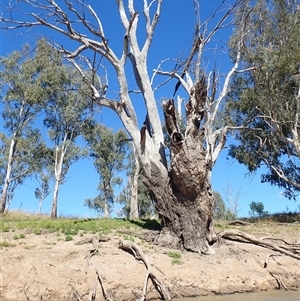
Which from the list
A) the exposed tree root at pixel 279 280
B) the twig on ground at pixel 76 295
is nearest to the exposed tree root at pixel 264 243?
the exposed tree root at pixel 279 280

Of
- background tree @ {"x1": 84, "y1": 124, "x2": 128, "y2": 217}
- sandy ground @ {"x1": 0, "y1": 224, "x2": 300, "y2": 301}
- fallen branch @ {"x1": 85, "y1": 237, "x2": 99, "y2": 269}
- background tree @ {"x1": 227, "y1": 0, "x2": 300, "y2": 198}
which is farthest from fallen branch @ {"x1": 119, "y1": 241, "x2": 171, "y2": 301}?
background tree @ {"x1": 84, "y1": 124, "x2": 128, "y2": 217}

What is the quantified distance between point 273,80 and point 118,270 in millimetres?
15494

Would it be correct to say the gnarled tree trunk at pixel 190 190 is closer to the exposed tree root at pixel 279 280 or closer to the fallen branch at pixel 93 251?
the exposed tree root at pixel 279 280

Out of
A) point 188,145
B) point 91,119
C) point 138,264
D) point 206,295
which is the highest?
point 91,119

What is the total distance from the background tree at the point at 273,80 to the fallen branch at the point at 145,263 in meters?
10.9

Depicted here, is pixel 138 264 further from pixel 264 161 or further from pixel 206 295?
pixel 264 161

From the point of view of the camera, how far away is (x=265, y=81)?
21.4 m

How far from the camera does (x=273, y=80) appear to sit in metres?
21.5

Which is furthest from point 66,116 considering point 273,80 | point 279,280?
point 279,280

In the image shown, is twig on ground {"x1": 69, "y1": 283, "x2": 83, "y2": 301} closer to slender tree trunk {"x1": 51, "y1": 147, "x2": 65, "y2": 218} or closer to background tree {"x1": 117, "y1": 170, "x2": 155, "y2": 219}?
slender tree trunk {"x1": 51, "y1": 147, "x2": 65, "y2": 218}

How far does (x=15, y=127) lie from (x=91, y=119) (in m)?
6.19

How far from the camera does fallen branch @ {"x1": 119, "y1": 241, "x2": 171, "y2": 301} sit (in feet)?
29.3

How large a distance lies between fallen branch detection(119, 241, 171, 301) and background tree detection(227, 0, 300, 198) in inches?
427

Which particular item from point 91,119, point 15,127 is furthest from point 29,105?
point 91,119
